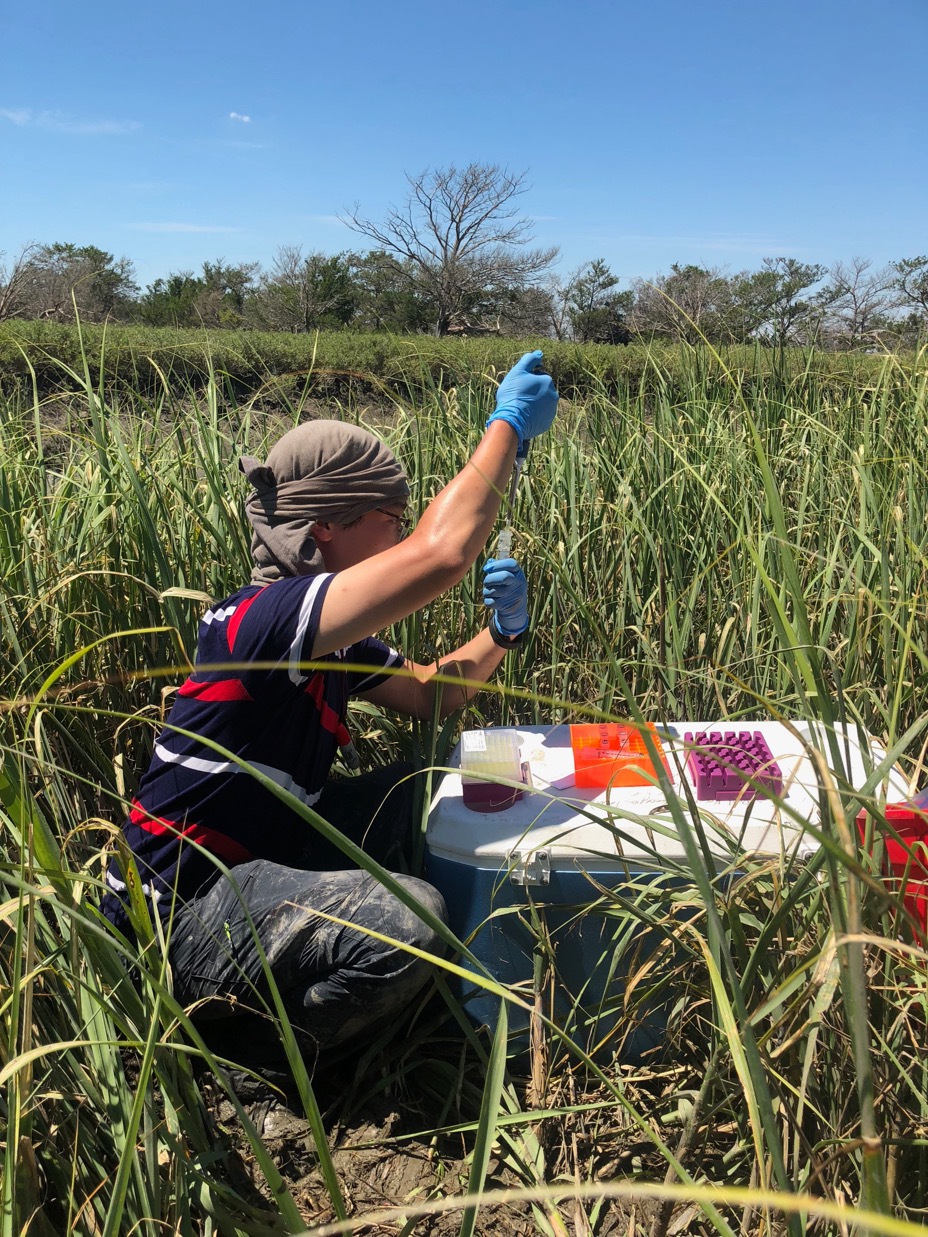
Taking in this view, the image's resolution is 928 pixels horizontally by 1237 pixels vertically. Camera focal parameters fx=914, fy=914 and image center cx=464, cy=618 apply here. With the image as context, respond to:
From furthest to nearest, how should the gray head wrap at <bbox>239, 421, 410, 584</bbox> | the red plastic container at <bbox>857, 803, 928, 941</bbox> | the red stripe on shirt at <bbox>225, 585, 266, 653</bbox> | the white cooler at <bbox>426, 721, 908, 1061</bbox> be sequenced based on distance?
the gray head wrap at <bbox>239, 421, 410, 584</bbox>, the red stripe on shirt at <bbox>225, 585, 266, 653</bbox>, the white cooler at <bbox>426, 721, 908, 1061</bbox>, the red plastic container at <bbox>857, 803, 928, 941</bbox>

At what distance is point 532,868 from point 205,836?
0.55 meters

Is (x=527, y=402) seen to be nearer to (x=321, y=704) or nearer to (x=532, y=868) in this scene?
(x=321, y=704)

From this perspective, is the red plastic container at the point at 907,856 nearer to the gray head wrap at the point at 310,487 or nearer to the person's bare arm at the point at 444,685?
the person's bare arm at the point at 444,685

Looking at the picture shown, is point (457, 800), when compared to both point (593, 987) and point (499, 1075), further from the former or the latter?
point (499, 1075)

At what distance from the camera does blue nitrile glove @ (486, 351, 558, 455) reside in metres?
1.71

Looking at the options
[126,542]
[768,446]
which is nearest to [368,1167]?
[126,542]

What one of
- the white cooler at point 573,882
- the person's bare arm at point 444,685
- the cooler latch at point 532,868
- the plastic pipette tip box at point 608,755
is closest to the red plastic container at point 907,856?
the white cooler at point 573,882

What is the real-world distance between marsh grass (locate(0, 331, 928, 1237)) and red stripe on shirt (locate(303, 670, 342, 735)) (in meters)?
0.20

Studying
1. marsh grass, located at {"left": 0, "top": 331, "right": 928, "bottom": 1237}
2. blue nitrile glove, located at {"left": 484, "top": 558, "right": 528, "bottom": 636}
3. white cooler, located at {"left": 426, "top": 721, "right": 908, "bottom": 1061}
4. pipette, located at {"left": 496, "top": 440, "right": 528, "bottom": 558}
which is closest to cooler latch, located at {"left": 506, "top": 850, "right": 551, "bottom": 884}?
white cooler, located at {"left": 426, "top": 721, "right": 908, "bottom": 1061}

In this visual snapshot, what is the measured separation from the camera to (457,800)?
61.1 inches

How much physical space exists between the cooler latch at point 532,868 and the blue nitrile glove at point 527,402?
30.1 inches

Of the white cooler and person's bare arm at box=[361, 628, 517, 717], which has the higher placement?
person's bare arm at box=[361, 628, 517, 717]

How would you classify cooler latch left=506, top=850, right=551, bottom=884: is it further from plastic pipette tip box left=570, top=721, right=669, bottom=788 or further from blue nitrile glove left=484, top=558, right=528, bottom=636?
blue nitrile glove left=484, top=558, right=528, bottom=636

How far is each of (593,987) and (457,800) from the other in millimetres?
364
